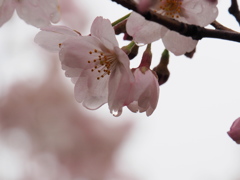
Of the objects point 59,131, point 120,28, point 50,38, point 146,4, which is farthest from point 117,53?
point 59,131

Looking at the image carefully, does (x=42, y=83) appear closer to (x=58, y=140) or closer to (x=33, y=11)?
(x=58, y=140)

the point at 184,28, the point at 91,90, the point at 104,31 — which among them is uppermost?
the point at 184,28

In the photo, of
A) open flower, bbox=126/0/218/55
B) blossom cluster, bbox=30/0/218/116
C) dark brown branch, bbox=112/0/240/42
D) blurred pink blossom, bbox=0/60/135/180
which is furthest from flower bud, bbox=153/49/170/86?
blurred pink blossom, bbox=0/60/135/180

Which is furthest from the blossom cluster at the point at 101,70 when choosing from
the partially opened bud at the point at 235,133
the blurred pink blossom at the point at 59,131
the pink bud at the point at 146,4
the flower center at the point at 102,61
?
the blurred pink blossom at the point at 59,131

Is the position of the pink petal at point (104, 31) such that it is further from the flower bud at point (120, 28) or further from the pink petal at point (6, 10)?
the pink petal at point (6, 10)

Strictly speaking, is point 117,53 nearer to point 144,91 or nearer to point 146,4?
point 144,91

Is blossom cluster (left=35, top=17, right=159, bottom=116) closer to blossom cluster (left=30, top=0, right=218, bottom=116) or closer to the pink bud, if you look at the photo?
blossom cluster (left=30, top=0, right=218, bottom=116)

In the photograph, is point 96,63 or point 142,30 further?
point 96,63
